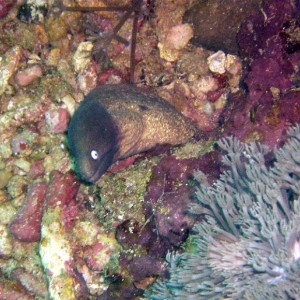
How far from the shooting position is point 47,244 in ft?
16.5

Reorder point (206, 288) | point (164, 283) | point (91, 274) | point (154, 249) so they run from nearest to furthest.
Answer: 1. point (206, 288)
2. point (164, 283)
3. point (154, 249)
4. point (91, 274)

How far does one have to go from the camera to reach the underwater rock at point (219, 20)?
4727 mm

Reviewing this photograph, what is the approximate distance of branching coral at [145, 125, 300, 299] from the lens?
2.60 m

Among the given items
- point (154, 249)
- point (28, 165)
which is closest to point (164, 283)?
point (154, 249)

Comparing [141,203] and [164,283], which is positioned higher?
[141,203]

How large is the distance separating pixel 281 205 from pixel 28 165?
4979mm

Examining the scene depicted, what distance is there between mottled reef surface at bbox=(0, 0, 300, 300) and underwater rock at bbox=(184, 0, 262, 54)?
0.02 m

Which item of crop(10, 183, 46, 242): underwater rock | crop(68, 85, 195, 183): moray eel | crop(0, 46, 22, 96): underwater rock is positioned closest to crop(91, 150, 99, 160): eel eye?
crop(68, 85, 195, 183): moray eel

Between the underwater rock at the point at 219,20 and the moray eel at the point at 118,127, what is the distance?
1.35 meters

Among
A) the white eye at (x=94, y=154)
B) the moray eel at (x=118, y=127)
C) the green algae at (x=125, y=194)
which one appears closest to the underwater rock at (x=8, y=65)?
the moray eel at (x=118, y=127)

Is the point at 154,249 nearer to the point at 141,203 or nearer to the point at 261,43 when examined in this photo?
the point at 141,203

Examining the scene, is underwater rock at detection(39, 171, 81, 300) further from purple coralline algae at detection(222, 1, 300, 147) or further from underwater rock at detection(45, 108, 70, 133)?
purple coralline algae at detection(222, 1, 300, 147)

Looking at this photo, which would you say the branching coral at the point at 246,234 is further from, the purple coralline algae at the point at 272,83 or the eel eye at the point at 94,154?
the eel eye at the point at 94,154

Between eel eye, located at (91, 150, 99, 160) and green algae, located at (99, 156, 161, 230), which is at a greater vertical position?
eel eye, located at (91, 150, 99, 160)
